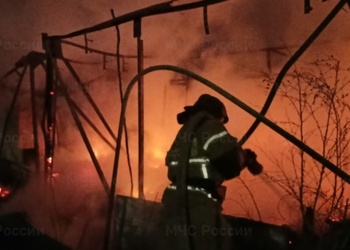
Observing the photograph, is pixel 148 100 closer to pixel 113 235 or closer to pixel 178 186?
pixel 113 235

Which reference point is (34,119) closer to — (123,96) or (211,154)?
(123,96)

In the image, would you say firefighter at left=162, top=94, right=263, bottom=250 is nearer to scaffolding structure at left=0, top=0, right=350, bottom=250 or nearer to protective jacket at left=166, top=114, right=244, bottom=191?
protective jacket at left=166, top=114, right=244, bottom=191

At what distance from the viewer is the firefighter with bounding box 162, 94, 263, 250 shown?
147 inches

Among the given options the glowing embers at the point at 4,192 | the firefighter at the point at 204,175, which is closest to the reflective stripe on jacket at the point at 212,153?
the firefighter at the point at 204,175

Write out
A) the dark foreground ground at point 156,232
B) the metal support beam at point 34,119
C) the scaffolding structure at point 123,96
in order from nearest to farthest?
the scaffolding structure at point 123,96 → the dark foreground ground at point 156,232 → the metal support beam at point 34,119

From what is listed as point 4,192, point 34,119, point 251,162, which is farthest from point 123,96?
point 4,192

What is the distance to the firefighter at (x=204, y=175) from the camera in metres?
3.74

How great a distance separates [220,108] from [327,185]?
302 centimetres

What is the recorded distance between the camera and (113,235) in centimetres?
508

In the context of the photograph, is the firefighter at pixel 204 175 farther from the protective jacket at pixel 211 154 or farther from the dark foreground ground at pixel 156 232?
the dark foreground ground at pixel 156 232

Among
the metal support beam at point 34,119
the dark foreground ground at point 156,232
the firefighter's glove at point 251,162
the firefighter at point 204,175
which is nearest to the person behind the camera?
the firefighter at point 204,175

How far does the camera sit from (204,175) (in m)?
3.84

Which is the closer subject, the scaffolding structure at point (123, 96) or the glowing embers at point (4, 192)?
the scaffolding structure at point (123, 96)

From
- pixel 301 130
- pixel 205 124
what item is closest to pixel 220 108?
pixel 205 124
